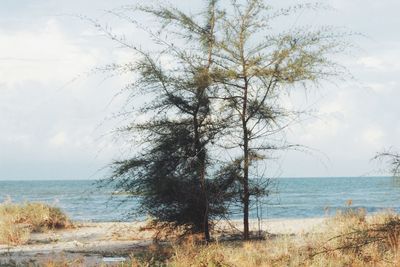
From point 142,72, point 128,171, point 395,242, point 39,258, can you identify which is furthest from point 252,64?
point 39,258

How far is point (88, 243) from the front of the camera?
1694 cm

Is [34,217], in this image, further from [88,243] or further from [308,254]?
[308,254]

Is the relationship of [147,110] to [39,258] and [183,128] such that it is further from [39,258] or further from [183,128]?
[39,258]

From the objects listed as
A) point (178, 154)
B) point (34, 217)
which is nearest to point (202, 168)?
point (178, 154)

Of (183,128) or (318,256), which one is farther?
(183,128)

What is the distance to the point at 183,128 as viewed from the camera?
1483 cm

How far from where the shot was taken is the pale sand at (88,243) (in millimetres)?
13514

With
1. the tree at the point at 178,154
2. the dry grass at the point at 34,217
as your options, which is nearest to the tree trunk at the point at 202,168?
the tree at the point at 178,154

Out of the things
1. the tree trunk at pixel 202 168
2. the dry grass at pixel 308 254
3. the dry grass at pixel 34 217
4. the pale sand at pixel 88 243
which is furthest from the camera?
the dry grass at pixel 34 217

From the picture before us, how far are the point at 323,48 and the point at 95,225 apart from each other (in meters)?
11.4

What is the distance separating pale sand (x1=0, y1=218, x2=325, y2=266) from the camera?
1351 cm

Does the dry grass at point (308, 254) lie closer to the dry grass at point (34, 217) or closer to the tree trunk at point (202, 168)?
the tree trunk at point (202, 168)

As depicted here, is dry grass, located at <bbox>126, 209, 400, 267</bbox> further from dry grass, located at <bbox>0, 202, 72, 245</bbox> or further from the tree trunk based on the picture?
dry grass, located at <bbox>0, 202, 72, 245</bbox>

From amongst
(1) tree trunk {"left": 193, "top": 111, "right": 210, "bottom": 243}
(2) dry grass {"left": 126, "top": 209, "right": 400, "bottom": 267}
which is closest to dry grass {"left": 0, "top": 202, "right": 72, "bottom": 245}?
(1) tree trunk {"left": 193, "top": 111, "right": 210, "bottom": 243}
